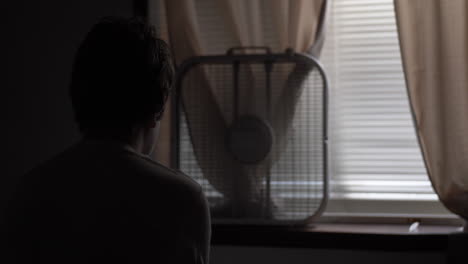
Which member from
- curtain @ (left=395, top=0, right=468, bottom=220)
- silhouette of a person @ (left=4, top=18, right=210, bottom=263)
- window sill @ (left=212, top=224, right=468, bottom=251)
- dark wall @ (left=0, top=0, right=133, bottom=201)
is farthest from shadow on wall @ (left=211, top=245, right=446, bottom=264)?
silhouette of a person @ (left=4, top=18, right=210, bottom=263)

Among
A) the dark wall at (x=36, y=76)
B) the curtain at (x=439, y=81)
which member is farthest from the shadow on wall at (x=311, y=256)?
the dark wall at (x=36, y=76)

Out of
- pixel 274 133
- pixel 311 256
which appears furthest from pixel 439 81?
pixel 311 256

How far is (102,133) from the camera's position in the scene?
0.84 m

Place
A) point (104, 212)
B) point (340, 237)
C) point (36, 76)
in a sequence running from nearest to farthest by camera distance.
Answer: point (104, 212)
point (340, 237)
point (36, 76)

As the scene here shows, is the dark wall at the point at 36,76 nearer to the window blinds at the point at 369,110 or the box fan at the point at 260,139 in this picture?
the box fan at the point at 260,139

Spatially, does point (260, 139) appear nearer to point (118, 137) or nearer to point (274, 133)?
point (274, 133)

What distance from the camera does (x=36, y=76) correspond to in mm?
2064

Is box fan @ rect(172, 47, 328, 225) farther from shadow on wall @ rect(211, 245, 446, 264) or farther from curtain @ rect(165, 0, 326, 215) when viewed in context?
shadow on wall @ rect(211, 245, 446, 264)

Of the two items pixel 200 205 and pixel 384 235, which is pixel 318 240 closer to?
pixel 384 235

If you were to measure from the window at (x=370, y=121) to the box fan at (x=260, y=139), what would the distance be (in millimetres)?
196

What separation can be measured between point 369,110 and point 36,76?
1080mm

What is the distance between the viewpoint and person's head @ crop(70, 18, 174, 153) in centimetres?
84

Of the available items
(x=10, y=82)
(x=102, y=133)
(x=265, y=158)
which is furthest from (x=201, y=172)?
(x=102, y=133)

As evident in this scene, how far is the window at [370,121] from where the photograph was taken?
6.20 feet
